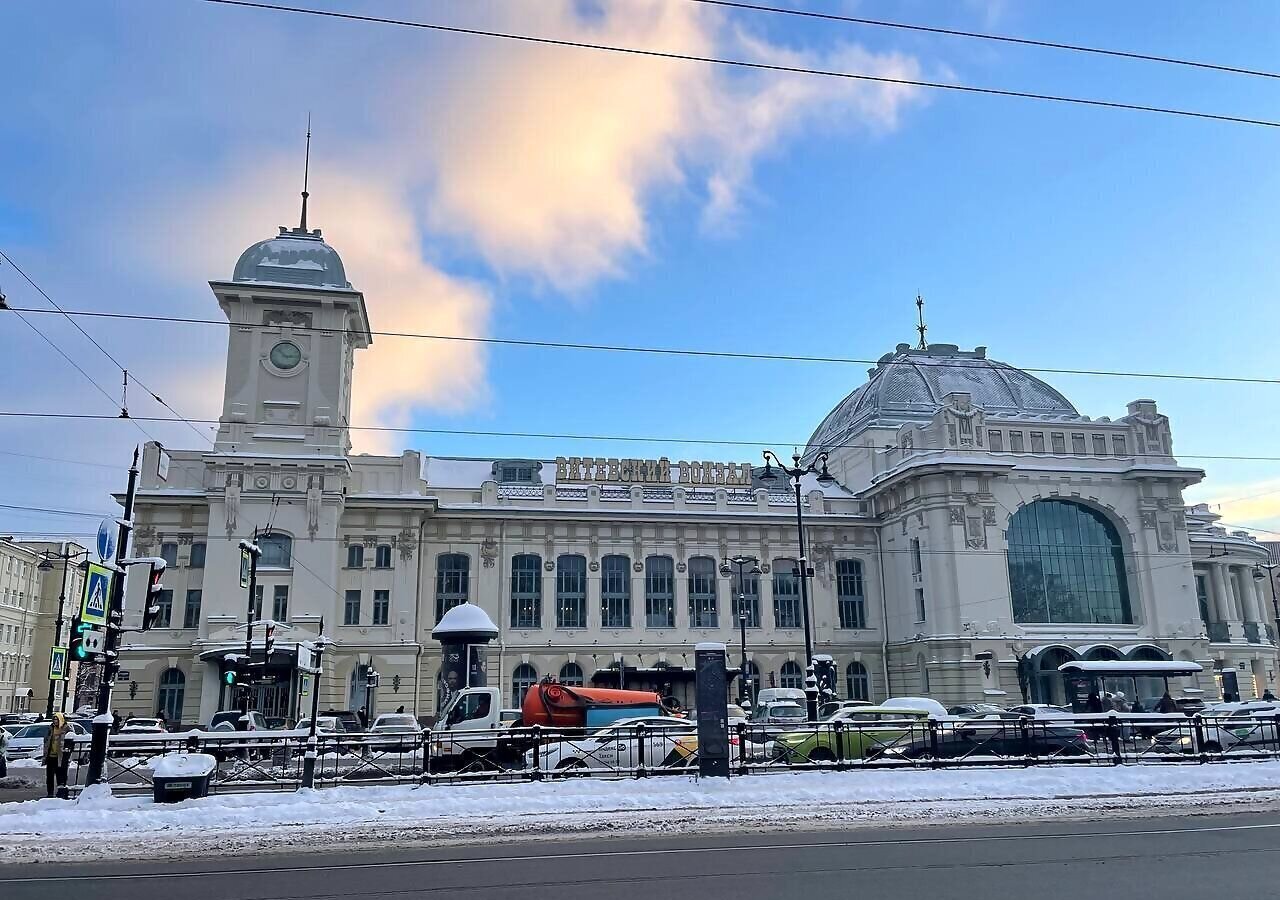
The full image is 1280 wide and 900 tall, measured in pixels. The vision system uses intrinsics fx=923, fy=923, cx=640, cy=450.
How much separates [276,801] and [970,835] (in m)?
12.7

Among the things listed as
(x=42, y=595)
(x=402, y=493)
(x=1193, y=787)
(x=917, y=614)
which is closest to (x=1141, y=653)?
(x=917, y=614)

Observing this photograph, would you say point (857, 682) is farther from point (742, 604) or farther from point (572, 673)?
point (572, 673)

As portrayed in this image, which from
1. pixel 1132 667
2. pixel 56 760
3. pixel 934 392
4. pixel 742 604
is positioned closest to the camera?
pixel 56 760

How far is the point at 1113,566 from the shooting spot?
5394cm

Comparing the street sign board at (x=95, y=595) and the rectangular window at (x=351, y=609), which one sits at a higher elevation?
the rectangular window at (x=351, y=609)

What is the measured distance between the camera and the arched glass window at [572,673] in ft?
170

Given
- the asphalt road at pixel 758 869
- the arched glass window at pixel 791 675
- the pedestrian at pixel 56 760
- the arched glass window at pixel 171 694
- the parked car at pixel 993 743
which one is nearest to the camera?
the asphalt road at pixel 758 869

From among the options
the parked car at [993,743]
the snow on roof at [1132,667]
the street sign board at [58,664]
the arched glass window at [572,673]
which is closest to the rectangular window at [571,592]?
the arched glass window at [572,673]

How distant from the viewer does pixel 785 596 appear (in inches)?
2190

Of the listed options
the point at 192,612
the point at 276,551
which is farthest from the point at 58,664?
the point at 192,612

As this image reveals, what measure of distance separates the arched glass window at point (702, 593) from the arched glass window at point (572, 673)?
701 centimetres

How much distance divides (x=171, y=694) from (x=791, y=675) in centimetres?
3311

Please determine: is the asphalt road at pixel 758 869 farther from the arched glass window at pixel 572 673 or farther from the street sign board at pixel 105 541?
the arched glass window at pixel 572 673

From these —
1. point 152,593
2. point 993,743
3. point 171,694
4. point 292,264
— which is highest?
point 292,264
